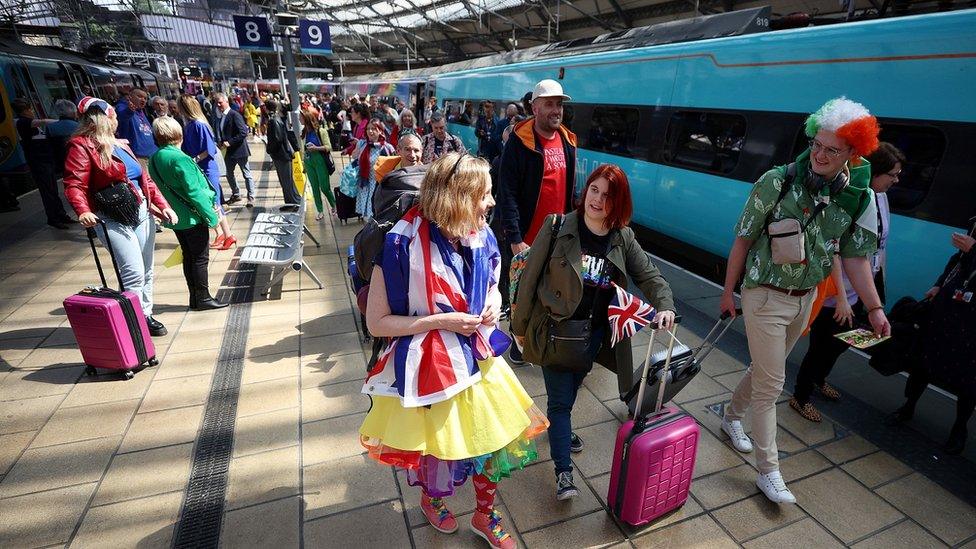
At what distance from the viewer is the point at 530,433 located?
192 centimetres

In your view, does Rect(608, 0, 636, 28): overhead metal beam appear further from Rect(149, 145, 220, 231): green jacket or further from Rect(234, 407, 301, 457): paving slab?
Rect(234, 407, 301, 457): paving slab

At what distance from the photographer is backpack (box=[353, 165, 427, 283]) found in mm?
1738

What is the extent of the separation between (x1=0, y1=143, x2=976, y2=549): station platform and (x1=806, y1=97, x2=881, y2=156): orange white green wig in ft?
5.68

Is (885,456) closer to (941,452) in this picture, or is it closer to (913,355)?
(941,452)

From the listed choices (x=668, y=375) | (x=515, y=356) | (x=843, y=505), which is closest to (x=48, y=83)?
(x=515, y=356)

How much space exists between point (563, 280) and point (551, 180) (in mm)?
1418

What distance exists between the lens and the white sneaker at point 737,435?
2.65m

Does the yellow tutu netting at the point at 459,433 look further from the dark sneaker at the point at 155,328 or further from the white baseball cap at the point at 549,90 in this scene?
the dark sneaker at the point at 155,328

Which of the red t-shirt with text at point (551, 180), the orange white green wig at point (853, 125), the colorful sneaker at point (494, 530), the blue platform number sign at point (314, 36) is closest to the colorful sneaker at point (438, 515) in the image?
the colorful sneaker at point (494, 530)

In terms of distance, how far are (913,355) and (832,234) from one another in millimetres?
1179

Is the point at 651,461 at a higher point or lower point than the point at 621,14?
lower

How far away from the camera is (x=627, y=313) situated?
186cm

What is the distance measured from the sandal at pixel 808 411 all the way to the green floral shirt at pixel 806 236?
1263 millimetres

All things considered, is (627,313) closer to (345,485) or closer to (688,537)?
(688,537)
